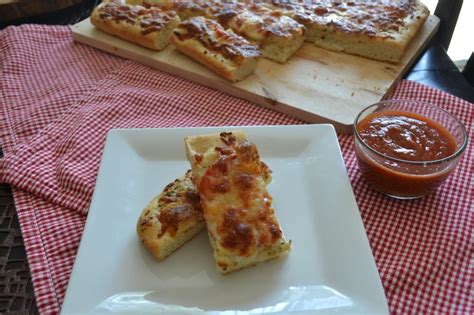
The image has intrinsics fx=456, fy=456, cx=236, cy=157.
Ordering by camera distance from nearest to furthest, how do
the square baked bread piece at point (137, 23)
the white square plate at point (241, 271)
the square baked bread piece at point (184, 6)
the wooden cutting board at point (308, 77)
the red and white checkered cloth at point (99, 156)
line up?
1. the white square plate at point (241, 271)
2. the red and white checkered cloth at point (99, 156)
3. the wooden cutting board at point (308, 77)
4. the square baked bread piece at point (137, 23)
5. the square baked bread piece at point (184, 6)

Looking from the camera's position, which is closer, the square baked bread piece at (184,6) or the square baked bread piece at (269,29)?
the square baked bread piece at (269,29)

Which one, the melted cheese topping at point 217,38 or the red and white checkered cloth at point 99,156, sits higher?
the melted cheese topping at point 217,38

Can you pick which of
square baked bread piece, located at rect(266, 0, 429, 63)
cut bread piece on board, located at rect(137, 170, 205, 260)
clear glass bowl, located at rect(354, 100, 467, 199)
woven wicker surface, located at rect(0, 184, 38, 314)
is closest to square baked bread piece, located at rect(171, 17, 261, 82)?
square baked bread piece, located at rect(266, 0, 429, 63)

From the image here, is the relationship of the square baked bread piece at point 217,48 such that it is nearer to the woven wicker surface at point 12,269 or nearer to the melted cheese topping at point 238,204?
the melted cheese topping at point 238,204

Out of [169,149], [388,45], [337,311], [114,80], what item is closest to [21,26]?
[114,80]

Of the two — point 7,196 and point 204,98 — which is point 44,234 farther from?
point 204,98

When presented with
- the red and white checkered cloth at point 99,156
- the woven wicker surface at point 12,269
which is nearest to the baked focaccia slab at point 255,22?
the red and white checkered cloth at point 99,156
